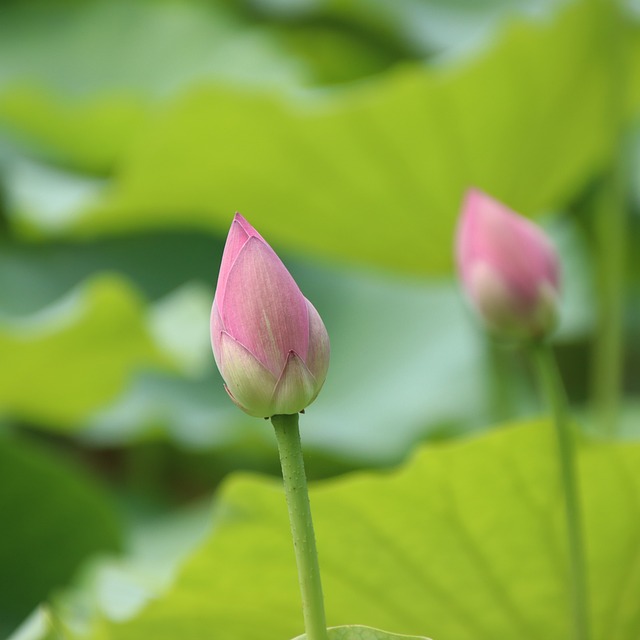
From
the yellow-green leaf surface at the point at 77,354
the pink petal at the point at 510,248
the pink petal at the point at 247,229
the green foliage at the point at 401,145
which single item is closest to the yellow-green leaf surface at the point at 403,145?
the green foliage at the point at 401,145

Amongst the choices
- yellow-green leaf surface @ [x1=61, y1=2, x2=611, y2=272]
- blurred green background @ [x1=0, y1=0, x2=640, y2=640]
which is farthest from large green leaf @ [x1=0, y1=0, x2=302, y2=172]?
yellow-green leaf surface @ [x1=61, y1=2, x2=611, y2=272]

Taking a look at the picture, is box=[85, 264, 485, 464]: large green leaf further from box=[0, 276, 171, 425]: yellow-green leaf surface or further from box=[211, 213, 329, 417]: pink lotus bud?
box=[211, 213, 329, 417]: pink lotus bud

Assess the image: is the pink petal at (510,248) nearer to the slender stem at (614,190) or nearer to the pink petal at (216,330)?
the pink petal at (216,330)

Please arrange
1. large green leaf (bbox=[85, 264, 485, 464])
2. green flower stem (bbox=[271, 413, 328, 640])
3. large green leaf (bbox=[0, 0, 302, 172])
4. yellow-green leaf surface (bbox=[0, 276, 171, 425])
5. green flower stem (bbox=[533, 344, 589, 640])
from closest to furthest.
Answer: green flower stem (bbox=[271, 413, 328, 640])
green flower stem (bbox=[533, 344, 589, 640])
yellow-green leaf surface (bbox=[0, 276, 171, 425])
large green leaf (bbox=[85, 264, 485, 464])
large green leaf (bbox=[0, 0, 302, 172])

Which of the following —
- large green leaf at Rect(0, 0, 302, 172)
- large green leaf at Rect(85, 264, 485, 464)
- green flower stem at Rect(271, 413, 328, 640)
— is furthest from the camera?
large green leaf at Rect(0, 0, 302, 172)

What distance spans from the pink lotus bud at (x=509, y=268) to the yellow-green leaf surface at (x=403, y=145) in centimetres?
44

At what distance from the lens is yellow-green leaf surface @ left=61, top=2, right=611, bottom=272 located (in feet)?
3.02

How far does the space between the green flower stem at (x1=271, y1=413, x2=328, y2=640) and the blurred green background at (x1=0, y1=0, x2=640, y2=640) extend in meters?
0.17

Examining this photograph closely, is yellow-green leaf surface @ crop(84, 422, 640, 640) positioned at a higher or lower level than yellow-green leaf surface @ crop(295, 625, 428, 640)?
higher

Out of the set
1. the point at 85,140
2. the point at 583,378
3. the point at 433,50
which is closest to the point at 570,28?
the point at 433,50

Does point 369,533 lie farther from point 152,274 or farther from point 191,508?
point 152,274

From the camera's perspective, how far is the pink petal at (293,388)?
0.29 meters

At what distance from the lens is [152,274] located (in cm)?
148

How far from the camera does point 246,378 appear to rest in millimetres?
293
